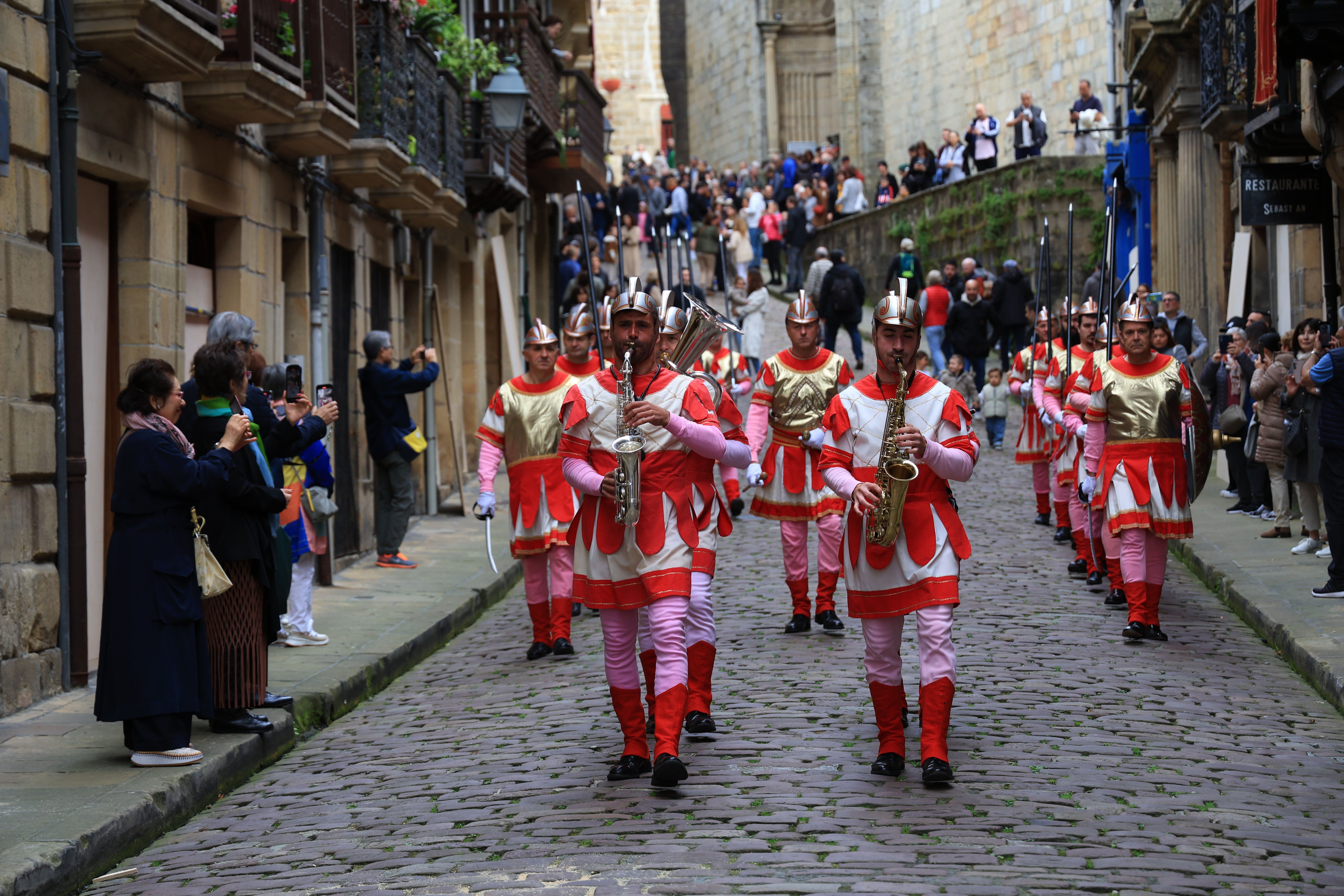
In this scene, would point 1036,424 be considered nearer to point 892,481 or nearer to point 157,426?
point 892,481

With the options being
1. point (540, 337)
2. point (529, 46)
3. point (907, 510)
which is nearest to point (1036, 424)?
point (540, 337)

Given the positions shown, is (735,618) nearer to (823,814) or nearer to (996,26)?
(823,814)

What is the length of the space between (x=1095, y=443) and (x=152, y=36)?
5814 mm

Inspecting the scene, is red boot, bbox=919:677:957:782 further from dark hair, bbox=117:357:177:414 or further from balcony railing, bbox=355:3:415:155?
balcony railing, bbox=355:3:415:155

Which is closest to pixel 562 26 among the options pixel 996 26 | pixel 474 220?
pixel 474 220

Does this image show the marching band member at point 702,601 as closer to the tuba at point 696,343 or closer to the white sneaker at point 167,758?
the tuba at point 696,343

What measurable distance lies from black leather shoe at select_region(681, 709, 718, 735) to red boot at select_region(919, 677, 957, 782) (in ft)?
3.39

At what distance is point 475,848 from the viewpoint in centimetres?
576

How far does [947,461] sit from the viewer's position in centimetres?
664

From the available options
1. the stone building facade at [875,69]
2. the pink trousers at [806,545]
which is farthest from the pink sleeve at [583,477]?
the stone building facade at [875,69]

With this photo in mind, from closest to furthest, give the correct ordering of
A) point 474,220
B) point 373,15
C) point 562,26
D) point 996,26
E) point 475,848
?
point 475,848 < point 373,15 < point 474,220 < point 562,26 < point 996,26

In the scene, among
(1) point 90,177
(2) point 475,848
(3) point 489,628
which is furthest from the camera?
(3) point 489,628

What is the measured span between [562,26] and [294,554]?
75.2 ft

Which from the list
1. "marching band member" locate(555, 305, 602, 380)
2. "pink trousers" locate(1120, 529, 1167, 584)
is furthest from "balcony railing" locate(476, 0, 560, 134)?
"pink trousers" locate(1120, 529, 1167, 584)
